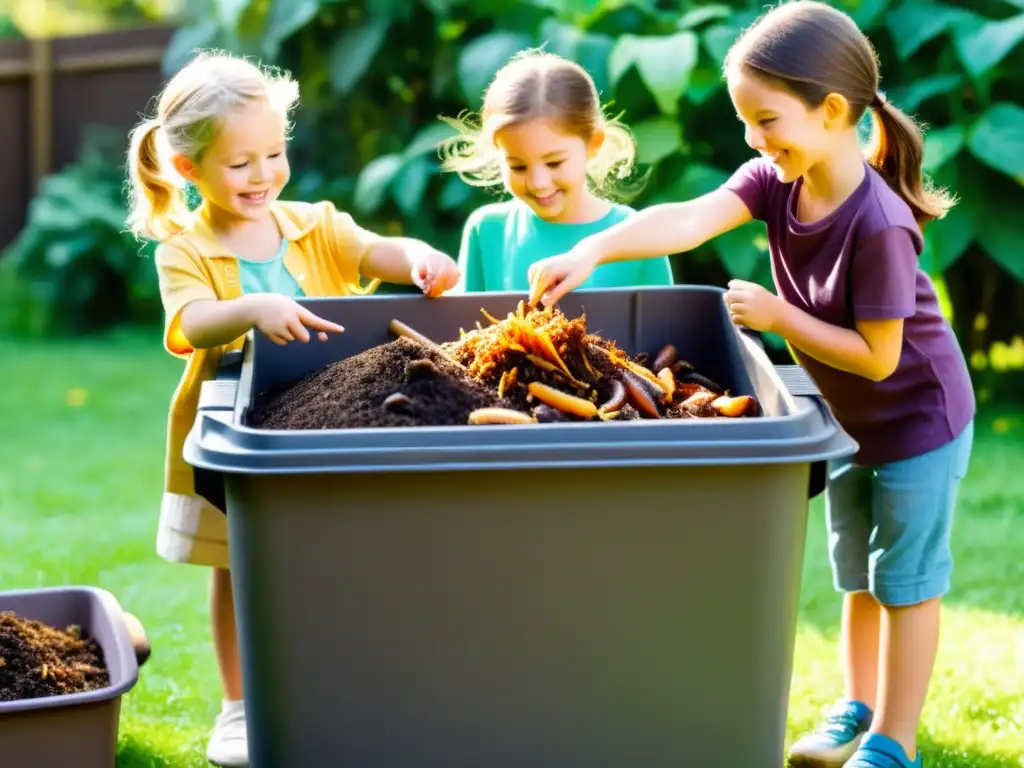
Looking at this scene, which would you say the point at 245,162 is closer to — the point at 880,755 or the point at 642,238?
the point at 642,238

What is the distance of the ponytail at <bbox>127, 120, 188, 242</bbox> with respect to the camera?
273cm

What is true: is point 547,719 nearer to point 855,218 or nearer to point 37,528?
point 855,218

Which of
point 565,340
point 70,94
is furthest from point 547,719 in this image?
point 70,94

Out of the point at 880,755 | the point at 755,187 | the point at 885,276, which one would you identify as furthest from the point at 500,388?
the point at 880,755

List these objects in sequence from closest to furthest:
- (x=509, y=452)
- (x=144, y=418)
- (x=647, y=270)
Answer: (x=509, y=452) < (x=647, y=270) < (x=144, y=418)

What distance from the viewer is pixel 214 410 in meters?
1.99

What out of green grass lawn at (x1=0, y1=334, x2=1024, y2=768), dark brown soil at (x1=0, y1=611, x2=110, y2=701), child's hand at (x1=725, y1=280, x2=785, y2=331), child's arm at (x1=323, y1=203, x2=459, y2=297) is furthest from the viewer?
green grass lawn at (x1=0, y1=334, x2=1024, y2=768)

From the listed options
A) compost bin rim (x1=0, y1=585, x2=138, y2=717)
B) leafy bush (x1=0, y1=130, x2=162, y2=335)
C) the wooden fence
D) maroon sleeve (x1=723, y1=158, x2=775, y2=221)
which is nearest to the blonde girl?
compost bin rim (x1=0, y1=585, x2=138, y2=717)

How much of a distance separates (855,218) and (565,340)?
53cm

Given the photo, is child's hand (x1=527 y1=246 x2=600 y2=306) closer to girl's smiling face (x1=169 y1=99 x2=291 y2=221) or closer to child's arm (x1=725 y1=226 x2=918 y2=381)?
child's arm (x1=725 y1=226 x2=918 y2=381)

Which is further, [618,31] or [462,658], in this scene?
[618,31]

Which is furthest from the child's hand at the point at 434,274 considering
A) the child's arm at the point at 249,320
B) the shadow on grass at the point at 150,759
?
the shadow on grass at the point at 150,759

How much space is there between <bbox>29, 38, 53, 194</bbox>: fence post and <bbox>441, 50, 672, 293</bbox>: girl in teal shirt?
601 centimetres

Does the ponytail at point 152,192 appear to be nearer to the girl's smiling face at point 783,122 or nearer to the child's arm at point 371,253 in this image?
the child's arm at point 371,253
